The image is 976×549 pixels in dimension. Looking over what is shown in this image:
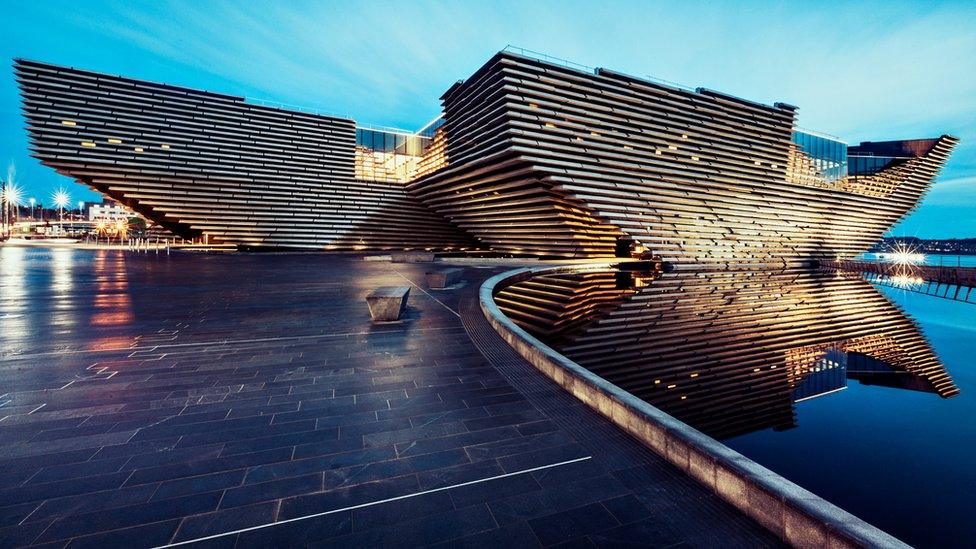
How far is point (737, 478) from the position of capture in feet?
8.26

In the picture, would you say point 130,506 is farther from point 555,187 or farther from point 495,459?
point 555,187

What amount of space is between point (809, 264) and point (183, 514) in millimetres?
48953

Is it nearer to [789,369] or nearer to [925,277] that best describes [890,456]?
[789,369]

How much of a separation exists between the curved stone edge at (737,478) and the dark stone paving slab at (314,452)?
131 millimetres

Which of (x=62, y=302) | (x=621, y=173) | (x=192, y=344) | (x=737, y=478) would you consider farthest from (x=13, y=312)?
(x=621, y=173)

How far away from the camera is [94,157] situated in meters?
30.6

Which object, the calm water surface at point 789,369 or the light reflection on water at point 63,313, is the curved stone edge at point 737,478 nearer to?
the calm water surface at point 789,369

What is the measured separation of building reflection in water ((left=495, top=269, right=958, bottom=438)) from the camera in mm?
6871

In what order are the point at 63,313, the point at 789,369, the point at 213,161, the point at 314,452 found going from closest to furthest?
the point at 314,452 < the point at 63,313 < the point at 789,369 < the point at 213,161

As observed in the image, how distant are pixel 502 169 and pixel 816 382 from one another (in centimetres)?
2405

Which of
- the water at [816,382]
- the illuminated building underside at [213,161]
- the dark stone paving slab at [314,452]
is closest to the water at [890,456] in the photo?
the water at [816,382]

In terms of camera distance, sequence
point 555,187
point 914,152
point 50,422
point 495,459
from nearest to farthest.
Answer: point 495,459
point 50,422
point 555,187
point 914,152

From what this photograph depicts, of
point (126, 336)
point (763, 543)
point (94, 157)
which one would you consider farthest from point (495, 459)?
point (94, 157)

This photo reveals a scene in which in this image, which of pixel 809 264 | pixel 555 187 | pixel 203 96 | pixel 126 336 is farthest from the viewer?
pixel 809 264
